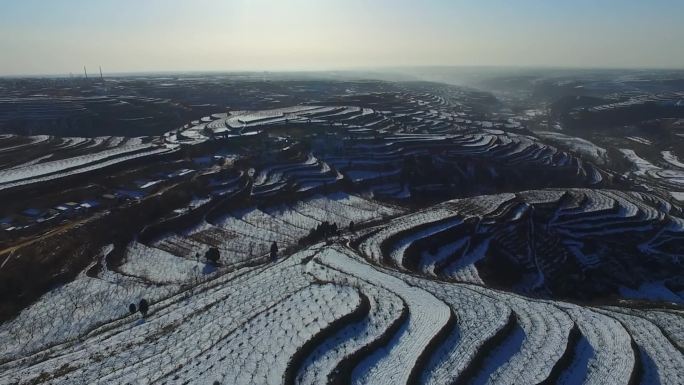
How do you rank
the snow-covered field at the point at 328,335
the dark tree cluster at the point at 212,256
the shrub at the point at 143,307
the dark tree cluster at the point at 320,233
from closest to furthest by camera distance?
the snow-covered field at the point at 328,335, the shrub at the point at 143,307, the dark tree cluster at the point at 212,256, the dark tree cluster at the point at 320,233

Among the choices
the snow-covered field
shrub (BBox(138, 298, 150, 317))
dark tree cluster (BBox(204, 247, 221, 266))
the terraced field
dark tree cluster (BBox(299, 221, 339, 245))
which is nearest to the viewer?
the snow-covered field

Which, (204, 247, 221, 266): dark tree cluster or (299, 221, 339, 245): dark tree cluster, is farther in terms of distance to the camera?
(299, 221, 339, 245): dark tree cluster

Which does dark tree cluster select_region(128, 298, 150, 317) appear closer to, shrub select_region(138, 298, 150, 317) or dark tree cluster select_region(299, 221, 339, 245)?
shrub select_region(138, 298, 150, 317)

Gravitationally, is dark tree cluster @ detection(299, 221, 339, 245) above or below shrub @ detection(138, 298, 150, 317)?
below

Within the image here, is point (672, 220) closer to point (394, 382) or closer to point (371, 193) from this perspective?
point (371, 193)

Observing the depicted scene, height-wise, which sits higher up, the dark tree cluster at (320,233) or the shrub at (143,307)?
the shrub at (143,307)

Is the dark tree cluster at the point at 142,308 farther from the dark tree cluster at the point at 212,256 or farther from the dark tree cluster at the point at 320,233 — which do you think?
the dark tree cluster at the point at 320,233

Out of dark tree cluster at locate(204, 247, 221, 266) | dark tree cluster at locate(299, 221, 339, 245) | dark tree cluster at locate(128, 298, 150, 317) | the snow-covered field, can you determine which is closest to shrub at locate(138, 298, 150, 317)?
dark tree cluster at locate(128, 298, 150, 317)

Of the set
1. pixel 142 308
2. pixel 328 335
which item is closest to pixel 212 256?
pixel 142 308

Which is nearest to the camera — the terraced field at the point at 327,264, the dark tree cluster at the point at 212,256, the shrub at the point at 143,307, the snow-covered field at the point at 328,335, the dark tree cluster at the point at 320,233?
the snow-covered field at the point at 328,335

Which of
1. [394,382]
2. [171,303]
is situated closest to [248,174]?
[171,303]

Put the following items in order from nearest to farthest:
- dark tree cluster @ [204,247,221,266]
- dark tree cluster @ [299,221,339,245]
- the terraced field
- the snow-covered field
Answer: the snow-covered field
the terraced field
dark tree cluster @ [204,247,221,266]
dark tree cluster @ [299,221,339,245]

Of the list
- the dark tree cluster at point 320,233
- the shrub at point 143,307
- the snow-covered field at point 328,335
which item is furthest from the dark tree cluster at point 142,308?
the dark tree cluster at point 320,233
